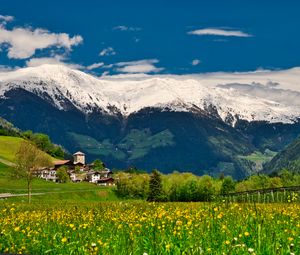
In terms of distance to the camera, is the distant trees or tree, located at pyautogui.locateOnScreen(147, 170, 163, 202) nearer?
tree, located at pyautogui.locateOnScreen(147, 170, 163, 202)

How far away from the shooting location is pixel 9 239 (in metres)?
13.0

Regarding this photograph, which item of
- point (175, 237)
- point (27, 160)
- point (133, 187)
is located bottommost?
point (175, 237)

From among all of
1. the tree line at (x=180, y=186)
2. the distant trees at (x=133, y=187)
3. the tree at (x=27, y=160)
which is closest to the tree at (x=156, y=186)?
the tree line at (x=180, y=186)

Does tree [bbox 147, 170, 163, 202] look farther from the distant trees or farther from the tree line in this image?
the distant trees

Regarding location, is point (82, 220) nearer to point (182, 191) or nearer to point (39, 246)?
point (39, 246)

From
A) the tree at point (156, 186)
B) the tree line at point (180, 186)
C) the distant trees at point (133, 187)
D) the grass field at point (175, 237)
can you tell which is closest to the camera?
the grass field at point (175, 237)

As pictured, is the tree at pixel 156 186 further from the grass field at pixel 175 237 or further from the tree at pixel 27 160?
the grass field at pixel 175 237

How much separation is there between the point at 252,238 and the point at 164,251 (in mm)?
1997

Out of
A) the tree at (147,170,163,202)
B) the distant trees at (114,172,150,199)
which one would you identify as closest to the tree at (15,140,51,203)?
the tree at (147,170,163,202)

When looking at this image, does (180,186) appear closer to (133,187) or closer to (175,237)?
(133,187)

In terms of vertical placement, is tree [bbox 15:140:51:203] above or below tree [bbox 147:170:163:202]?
above

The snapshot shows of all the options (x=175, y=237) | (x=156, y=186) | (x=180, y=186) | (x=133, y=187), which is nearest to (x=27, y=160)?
(x=156, y=186)

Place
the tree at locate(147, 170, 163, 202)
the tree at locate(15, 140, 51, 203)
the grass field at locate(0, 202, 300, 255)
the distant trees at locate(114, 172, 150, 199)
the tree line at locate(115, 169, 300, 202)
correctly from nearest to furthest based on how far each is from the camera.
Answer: the grass field at locate(0, 202, 300, 255), the tree at locate(15, 140, 51, 203), the tree at locate(147, 170, 163, 202), the tree line at locate(115, 169, 300, 202), the distant trees at locate(114, 172, 150, 199)

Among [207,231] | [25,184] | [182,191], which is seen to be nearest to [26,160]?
[182,191]
